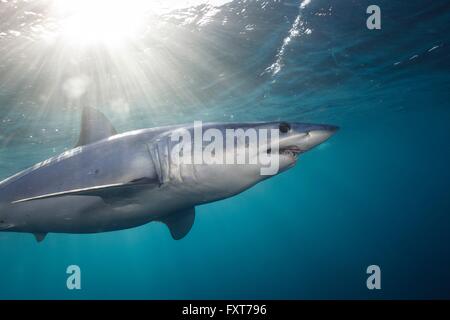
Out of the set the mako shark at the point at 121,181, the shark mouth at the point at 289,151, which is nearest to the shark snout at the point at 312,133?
the mako shark at the point at 121,181

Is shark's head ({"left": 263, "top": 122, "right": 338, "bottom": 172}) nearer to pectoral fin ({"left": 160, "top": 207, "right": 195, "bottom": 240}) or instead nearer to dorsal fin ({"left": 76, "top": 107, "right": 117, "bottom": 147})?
pectoral fin ({"left": 160, "top": 207, "right": 195, "bottom": 240})

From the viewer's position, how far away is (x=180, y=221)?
595 cm

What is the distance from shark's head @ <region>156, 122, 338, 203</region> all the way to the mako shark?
0.01 metres

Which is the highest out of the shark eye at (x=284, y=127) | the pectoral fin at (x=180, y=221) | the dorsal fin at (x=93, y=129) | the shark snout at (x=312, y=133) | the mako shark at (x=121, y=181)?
the dorsal fin at (x=93, y=129)

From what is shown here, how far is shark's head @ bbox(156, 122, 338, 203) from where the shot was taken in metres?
3.49

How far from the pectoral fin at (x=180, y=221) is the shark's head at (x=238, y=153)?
1886 millimetres

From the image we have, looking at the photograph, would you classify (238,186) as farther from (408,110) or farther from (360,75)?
(408,110)

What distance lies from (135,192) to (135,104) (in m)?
13.4

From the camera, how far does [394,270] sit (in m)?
33.4

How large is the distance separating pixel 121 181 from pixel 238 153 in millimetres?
1669

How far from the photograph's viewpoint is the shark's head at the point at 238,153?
137 inches

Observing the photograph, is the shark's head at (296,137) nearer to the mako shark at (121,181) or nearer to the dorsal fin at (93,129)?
the mako shark at (121,181)

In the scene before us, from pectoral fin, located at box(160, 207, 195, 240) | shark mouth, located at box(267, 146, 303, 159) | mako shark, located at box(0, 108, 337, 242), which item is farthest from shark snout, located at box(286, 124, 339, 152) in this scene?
pectoral fin, located at box(160, 207, 195, 240)
